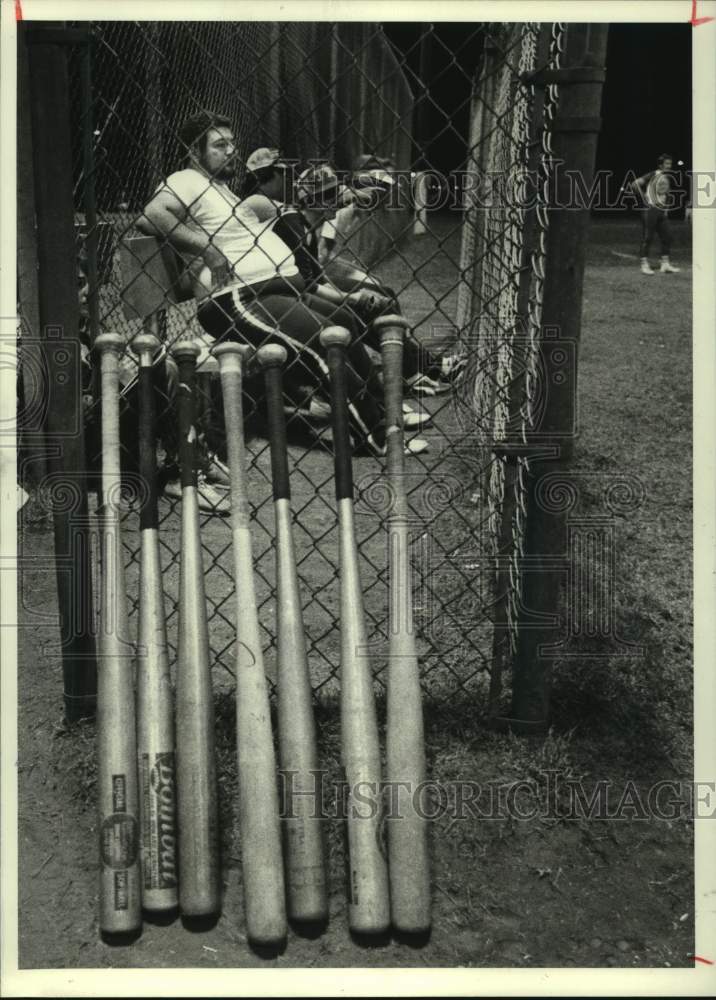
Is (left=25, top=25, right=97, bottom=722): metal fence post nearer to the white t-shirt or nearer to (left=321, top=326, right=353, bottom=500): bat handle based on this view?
(left=321, top=326, right=353, bottom=500): bat handle

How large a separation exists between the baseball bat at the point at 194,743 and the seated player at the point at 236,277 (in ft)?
3.97

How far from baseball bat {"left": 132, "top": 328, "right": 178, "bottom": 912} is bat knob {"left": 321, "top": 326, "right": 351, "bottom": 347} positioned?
1.17 ft

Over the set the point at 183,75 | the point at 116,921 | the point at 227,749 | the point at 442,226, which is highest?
the point at 442,226

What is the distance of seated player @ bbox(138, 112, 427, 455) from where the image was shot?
3.22m

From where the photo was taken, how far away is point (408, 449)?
3848 mm

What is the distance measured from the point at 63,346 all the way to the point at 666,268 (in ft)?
25.9

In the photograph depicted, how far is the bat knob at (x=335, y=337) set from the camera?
1.98 meters

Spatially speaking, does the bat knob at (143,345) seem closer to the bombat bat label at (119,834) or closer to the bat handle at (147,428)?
the bat handle at (147,428)

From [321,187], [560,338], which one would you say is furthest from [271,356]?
[321,187]

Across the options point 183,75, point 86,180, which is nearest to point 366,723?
point 86,180

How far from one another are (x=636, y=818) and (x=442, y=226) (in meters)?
10.3

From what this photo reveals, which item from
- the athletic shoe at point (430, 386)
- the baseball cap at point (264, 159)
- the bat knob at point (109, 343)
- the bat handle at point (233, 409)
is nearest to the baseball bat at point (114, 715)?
the bat knob at point (109, 343)

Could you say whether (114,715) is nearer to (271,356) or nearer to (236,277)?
(271,356)

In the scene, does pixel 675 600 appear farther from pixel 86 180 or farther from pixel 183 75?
pixel 183 75
